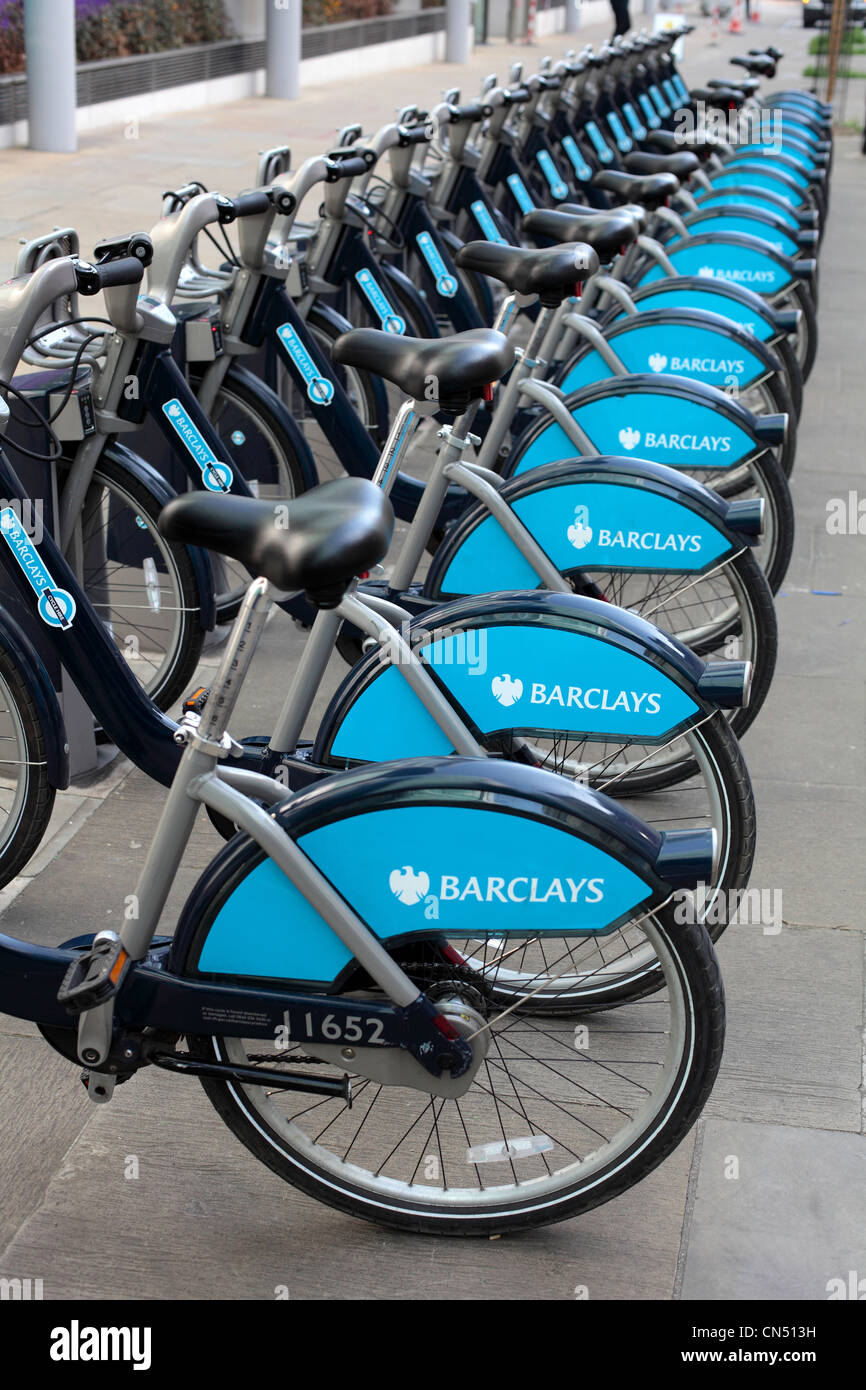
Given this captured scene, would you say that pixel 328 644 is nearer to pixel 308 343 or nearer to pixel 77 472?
pixel 77 472

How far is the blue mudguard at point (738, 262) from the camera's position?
6199 mm

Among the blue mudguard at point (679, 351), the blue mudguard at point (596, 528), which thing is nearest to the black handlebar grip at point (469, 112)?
the blue mudguard at point (679, 351)

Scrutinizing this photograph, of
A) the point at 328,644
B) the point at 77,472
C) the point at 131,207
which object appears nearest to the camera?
the point at 328,644

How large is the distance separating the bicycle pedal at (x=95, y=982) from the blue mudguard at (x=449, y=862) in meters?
0.17

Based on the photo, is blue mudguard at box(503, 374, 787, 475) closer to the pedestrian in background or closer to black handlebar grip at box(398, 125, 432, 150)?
black handlebar grip at box(398, 125, 432, 150)

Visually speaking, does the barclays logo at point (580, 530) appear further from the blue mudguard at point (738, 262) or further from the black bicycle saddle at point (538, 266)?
the blue mudguard at point (738, 262)

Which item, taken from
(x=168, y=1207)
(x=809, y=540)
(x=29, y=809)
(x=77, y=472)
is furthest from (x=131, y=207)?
(x=168, y=1207)

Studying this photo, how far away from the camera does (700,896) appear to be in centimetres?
236

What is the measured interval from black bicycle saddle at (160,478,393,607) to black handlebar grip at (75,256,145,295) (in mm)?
1179

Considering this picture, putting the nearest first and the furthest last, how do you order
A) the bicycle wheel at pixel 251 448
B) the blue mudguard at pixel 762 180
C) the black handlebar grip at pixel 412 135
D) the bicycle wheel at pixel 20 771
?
the bicycle wheel at pixel 20 771 < the bicycle wheel at pixel 251 448 < the black handlebar grip at pixel 412 135 < the blue mudguard at pixel 762 180

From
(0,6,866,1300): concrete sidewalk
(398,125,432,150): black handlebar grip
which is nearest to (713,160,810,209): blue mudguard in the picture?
(398,125,432,150): black handlebar grip

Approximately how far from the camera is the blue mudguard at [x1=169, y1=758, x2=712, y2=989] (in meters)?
2.27

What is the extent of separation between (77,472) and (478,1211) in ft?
6.60

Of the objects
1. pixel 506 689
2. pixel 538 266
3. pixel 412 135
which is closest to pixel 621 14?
pixel 412 135
